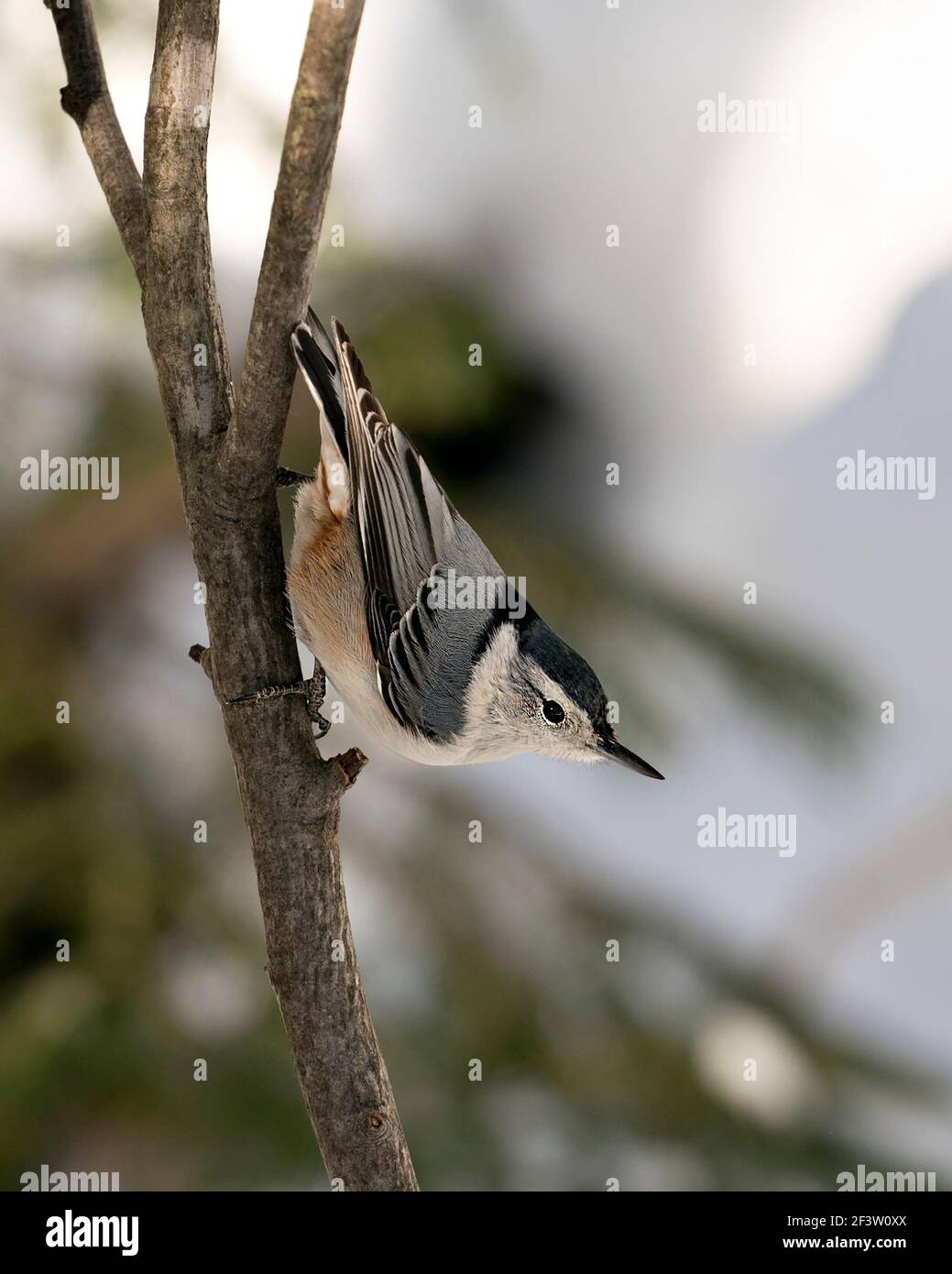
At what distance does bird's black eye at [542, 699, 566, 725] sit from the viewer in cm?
110

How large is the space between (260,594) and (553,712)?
0.33 meters

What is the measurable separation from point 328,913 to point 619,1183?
1.08m

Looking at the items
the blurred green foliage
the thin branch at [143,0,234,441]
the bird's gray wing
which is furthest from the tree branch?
the blurred green foliage

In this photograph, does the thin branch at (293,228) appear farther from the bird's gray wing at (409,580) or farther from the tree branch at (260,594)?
the bird's gray wing at (409,580)

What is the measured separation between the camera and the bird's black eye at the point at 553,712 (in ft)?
3.61

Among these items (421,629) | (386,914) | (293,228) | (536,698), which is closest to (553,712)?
(536,698)

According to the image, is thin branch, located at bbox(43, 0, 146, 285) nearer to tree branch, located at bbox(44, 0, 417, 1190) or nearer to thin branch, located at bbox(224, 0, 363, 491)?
tree branch, located at bbox(44, 0, 417, 1190)

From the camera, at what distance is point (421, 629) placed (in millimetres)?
1098

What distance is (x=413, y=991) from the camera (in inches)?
72.9

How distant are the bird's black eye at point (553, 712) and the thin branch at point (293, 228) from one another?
374 mm

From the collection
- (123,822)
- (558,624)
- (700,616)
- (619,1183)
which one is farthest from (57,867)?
(700,616)

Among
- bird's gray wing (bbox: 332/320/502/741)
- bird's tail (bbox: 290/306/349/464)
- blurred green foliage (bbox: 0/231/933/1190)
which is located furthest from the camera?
blurred green foliage (bbox: 0/231/933/1190)

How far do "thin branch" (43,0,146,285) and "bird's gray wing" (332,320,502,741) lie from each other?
24 cm

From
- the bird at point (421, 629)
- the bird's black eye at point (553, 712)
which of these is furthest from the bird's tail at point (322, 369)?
the bird's black eye at point (553, 712)
